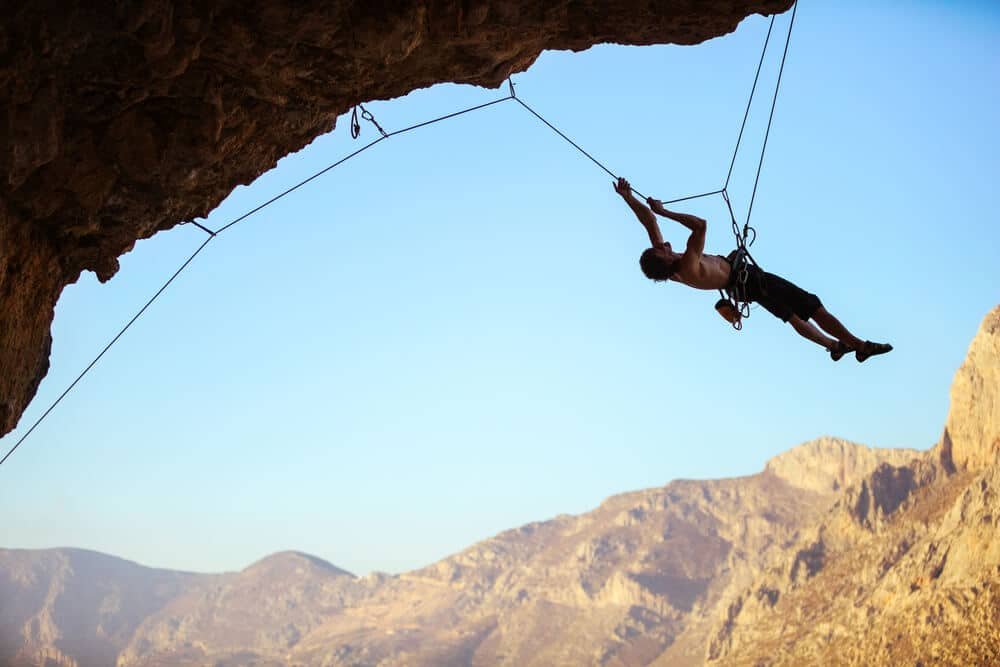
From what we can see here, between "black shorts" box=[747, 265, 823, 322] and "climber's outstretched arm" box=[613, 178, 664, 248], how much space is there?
98cm

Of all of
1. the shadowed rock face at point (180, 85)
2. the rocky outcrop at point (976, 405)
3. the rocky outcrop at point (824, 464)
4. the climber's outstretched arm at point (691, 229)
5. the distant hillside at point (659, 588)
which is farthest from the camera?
the rocky outcrop at point (824, 464)

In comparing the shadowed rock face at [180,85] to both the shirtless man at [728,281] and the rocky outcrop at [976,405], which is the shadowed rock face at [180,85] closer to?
the shirtless man at [728,281]

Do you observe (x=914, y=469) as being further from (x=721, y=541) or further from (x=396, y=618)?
(x=396, y=618)

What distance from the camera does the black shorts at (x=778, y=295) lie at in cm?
1001

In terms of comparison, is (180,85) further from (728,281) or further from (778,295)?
(778,295)

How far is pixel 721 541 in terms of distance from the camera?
135 meters

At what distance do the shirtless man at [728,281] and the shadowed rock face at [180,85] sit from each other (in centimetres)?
163

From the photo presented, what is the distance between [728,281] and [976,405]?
6900 centimetres

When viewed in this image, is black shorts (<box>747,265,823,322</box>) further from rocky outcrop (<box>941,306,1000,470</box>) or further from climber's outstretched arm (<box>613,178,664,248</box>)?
rocky outcrop (<box>941,306,1000,470</box>)

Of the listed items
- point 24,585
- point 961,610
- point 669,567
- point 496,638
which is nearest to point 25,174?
point 961,610

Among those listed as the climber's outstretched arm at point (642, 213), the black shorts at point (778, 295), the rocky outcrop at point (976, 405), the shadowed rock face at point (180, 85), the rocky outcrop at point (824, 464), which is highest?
the rocky outcrop at point (824, 464)

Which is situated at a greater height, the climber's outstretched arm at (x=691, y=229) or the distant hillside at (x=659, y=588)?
the distant hillside at (x=659, y=588)

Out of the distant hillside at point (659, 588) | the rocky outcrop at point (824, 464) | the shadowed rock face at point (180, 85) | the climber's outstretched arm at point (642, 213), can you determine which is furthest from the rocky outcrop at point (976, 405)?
the shadowed rock face at point (180, 85)

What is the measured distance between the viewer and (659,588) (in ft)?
399
